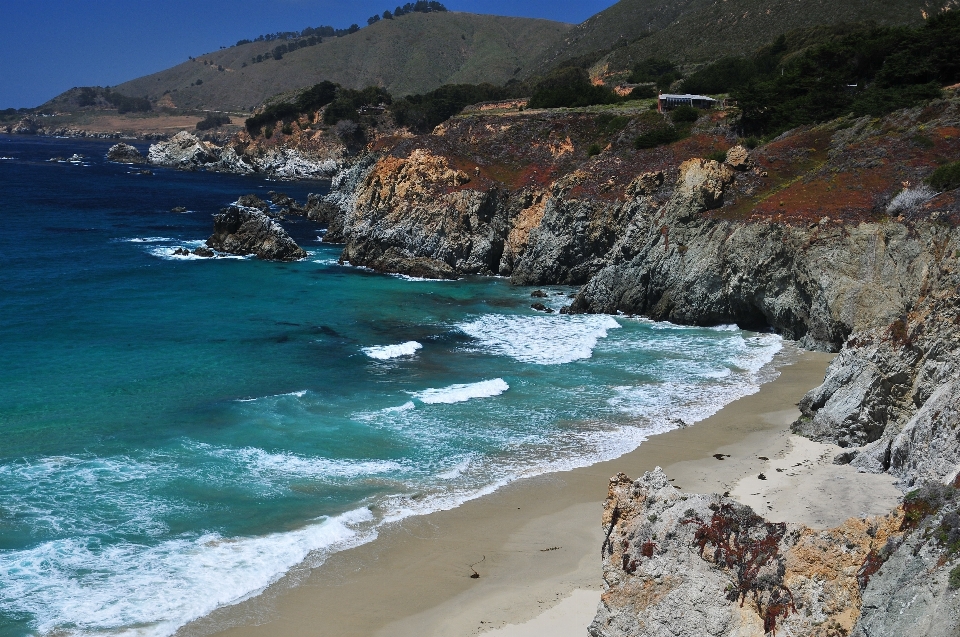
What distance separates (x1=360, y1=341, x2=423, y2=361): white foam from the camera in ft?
105

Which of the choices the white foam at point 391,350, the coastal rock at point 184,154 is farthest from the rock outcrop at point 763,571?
the coastal rock at point 184,154

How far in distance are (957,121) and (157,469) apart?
123 ft

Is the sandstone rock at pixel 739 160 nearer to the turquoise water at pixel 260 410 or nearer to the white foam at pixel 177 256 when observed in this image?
the turquoise water at pixel 260 410

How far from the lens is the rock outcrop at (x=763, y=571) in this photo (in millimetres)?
8180

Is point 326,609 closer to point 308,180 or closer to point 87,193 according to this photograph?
point 87,193

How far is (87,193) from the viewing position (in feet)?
290

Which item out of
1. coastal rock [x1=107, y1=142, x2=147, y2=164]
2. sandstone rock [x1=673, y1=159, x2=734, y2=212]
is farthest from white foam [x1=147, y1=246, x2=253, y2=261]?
coastal rock [x1=107, y1=142, x2=147, y2=164]

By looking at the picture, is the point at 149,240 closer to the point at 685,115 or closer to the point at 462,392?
the point at 685,115

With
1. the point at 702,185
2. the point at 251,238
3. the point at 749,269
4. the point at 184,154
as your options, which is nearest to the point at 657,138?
the point at 702,185

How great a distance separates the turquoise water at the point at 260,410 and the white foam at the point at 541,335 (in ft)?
0.56

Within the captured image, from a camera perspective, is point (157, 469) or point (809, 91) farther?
point (809, 91)

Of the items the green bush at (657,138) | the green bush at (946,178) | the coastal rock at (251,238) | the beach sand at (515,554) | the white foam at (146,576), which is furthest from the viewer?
the coastal rock at (251,238)

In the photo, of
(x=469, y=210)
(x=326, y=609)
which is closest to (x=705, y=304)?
(x=469, y=210)

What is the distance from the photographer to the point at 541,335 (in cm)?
3553
